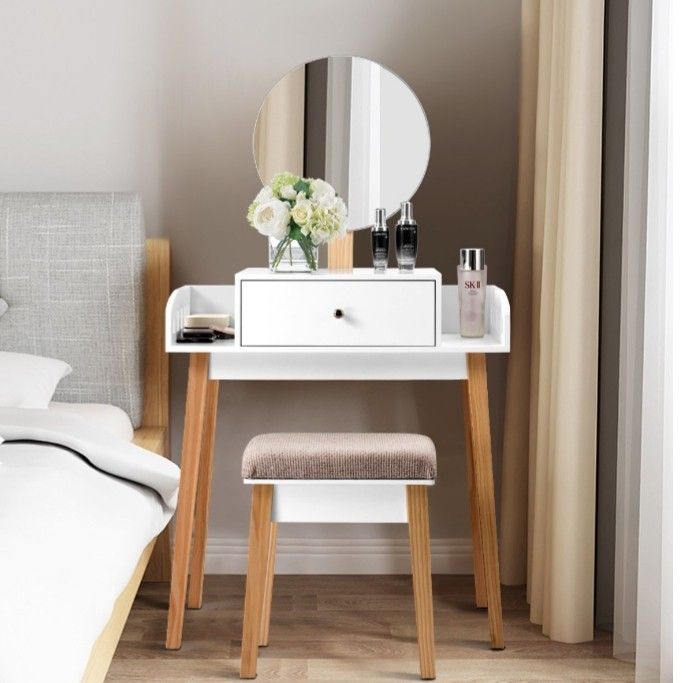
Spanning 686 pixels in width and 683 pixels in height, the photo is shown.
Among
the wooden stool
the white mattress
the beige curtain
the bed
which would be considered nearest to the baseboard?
the bed

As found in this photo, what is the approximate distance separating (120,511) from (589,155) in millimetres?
1305

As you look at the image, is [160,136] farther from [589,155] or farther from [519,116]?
[589,155]

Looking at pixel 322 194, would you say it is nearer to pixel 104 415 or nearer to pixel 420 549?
pixel 104 415

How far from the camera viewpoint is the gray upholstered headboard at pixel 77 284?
2768 mm

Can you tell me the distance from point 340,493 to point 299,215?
2.18ft

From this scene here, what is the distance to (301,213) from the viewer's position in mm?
2469

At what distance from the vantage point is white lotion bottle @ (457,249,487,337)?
2.54m

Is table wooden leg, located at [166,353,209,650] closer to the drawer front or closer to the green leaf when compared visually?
the drawer front

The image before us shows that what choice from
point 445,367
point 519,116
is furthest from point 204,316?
point 519,116

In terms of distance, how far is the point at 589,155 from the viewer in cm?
236

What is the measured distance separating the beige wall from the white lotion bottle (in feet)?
1.50

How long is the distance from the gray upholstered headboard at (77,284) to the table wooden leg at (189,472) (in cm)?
37

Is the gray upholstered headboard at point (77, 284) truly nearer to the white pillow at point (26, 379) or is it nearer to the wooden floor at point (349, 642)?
the white pillow at point (26, 379)

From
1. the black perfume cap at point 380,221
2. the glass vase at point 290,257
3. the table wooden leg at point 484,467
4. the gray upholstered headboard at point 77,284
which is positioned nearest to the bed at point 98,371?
the gray upholstered headboard at point 77,284
